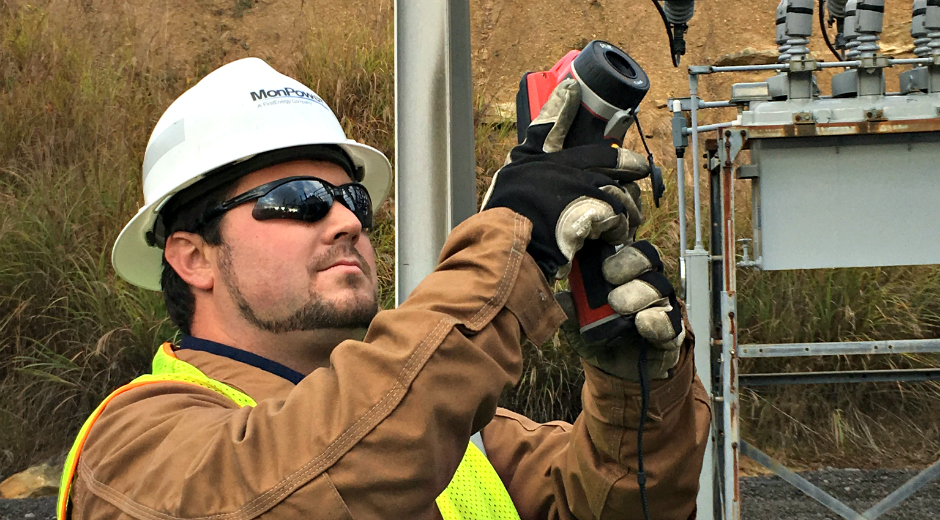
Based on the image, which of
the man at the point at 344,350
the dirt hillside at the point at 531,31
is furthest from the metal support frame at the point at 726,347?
the dirt hillside at the point at 531,31

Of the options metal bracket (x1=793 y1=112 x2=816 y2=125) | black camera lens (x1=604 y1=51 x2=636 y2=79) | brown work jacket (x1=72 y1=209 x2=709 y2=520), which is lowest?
brown work jacket (x1=72 y1=209 x2=709 y2=520)

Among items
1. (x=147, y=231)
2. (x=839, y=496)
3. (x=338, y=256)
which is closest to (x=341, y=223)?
(x=338, y=256)

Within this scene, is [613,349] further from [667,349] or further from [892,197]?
[892,197]

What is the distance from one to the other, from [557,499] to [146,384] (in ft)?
2.88

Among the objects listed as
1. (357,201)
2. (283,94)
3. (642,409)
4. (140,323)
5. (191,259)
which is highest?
(283,94)

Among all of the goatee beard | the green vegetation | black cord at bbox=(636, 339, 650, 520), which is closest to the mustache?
the goatee beard

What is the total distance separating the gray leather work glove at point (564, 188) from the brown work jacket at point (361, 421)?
0.13 feet

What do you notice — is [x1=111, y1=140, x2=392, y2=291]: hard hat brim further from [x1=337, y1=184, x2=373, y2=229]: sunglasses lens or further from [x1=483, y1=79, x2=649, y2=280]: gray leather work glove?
[x1=483, y1=79, x2=649, y2=280]: gray leather work glove

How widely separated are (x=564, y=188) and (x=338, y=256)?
0.56 meters

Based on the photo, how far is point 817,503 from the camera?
18.9 feet

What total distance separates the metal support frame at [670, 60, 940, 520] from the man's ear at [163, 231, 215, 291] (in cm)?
205

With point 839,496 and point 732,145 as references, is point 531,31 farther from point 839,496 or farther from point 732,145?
point 732,145

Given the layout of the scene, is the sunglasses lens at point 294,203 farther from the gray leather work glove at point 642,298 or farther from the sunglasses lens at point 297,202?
the gray leather work glove at point 642,298

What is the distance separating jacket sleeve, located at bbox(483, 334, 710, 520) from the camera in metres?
1.71
